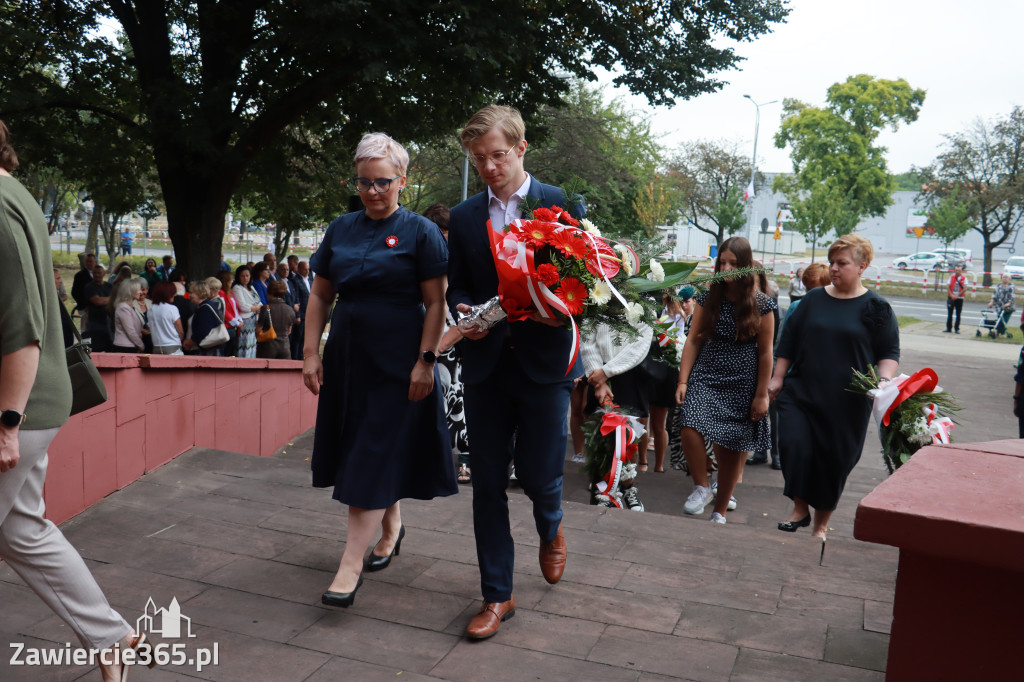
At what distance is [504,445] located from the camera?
3.59 metres

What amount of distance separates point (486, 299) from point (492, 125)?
0.69 metres

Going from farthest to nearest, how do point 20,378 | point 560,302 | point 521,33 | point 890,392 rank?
point 521,33
point 890,392
point 560,302
point 20,378

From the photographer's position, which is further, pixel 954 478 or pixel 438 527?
pixel 438 527

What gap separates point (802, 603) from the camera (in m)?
3.74

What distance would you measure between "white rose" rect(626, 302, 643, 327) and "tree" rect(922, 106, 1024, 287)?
49183mm

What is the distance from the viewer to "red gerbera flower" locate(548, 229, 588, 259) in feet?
10.8

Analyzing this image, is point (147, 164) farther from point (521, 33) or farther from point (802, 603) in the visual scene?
point (802, 603)

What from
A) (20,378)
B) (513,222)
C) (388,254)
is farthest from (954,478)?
(20,378)

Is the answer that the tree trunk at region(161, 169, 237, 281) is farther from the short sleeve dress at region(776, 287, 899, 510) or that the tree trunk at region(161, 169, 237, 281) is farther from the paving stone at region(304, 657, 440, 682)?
the paving stone at region(304, 657, 440, 682)

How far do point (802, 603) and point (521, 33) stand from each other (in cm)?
994

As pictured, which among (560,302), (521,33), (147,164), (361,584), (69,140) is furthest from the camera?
(147,164)

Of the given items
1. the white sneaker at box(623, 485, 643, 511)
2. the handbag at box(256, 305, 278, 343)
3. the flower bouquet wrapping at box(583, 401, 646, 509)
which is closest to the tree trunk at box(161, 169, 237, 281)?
the handbag at box(256, 305, 278, 343)

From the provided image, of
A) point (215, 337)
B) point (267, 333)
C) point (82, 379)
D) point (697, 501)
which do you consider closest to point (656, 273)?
point (82, 379)

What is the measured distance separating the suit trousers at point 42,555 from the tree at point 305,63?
905 cm
